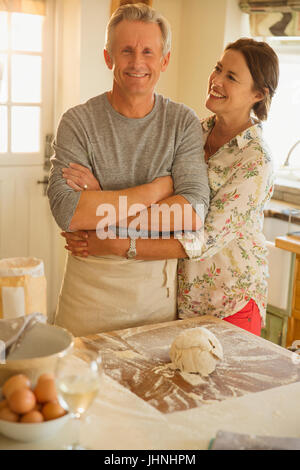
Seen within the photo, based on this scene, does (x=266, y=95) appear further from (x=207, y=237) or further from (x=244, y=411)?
(x=244, y=411)

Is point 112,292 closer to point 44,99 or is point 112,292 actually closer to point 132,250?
point 132,250

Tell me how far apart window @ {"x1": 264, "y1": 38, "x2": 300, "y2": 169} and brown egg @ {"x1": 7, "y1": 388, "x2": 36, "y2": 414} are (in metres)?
3.05

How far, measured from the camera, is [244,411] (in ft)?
4.22

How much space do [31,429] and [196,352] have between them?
489 millimetres

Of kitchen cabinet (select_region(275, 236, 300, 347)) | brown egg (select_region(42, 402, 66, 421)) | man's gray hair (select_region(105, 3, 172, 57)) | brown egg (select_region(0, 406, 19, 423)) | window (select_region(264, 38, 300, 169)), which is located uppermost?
man's gray hair (select_region(105, 3, 172, 57))

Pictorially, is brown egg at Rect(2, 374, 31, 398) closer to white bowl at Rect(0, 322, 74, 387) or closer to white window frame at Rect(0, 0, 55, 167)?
white bowl at Rect(0, 322, 74, 387)

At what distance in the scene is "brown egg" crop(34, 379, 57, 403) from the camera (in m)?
1.08

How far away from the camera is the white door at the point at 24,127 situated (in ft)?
12.3

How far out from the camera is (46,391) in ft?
3.54

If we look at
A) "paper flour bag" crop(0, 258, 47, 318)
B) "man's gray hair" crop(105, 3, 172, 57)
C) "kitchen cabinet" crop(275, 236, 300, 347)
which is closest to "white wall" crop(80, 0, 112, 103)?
"kitchen cabinet" crop(275, 236, 300, 347)

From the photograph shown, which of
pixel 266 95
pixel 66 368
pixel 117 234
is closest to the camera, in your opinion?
pixel 66 368

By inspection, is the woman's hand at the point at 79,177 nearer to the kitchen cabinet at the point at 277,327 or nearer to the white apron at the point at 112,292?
the white apron at the point at 112,292
